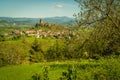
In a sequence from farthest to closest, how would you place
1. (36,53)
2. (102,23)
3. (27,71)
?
(36,53)
(27,71)
(102,23)

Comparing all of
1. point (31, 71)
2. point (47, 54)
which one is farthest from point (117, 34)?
point (47, 54)

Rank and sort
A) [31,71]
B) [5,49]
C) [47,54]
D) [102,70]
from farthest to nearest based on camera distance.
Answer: [47,54] < [5,49] < [31,71] < [102,70]

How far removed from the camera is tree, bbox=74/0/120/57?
17263 mm

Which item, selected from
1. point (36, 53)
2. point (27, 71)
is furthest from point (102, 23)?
point (36, 53)

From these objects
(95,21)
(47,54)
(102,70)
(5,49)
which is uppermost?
(95,21)

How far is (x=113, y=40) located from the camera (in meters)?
17.2

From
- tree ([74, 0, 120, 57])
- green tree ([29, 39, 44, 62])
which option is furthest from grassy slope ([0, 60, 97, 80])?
green tree ([29, 39, 44, 62])

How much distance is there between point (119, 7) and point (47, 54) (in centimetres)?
6685

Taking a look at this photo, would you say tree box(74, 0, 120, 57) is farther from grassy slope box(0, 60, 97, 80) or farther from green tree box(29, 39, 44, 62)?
green tree box(29, 39, 44, 62)

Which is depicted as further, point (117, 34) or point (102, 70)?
point (117, 34)

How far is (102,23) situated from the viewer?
58.1 feet

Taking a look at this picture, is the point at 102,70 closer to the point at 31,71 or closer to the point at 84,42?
the point at 84,42

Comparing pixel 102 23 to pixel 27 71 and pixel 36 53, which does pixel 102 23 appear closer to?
pixel 27 71

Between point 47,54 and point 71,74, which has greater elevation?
point 71,74
